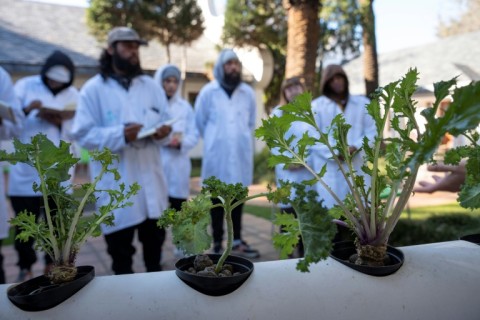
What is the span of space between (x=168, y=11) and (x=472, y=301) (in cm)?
1640

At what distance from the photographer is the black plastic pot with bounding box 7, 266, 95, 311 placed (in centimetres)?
98

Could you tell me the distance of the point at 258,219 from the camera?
6.56m

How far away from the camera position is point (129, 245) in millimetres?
3055

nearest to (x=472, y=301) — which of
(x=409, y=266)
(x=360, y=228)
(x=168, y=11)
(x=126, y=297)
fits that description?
(x=409, y=266)

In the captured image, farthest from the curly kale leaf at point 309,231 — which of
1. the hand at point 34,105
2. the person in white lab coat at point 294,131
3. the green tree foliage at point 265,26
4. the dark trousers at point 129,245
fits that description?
the green tree foliage at point 265,26

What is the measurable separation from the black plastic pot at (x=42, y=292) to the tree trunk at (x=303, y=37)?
460cm

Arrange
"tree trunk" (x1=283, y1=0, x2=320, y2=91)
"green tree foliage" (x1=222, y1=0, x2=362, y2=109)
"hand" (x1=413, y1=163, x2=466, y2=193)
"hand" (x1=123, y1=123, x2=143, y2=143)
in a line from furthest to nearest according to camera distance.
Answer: "green tree foliage" (x1=222, y1=0, x2=362, y2=109) < "tree trunk" (x1=283, y1=0, x2=320, y2=91) < "hand" (x1=123, y1=123, x2=143, y2=143) < "hand" (x1=413, y1=163, x2=466, y2=193)

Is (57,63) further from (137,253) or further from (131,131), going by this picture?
(137,253)

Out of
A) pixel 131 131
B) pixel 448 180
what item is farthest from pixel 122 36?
pixel 448 180

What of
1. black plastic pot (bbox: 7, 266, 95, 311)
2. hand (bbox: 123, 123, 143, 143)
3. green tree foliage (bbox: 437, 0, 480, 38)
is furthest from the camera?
green tree foliage (bbox: 437, 0, 480, 38)

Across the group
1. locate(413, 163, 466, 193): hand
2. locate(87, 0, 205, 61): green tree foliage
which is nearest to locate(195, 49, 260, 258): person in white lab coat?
locate(413, 163, 466, 193): hand

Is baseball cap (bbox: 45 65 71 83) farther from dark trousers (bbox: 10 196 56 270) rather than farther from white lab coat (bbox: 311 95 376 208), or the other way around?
white lab coat (bbox: 311 95 376 208)

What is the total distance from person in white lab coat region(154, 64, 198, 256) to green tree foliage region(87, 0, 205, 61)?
11.5 metres

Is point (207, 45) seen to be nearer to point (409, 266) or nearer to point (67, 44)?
point (67, 44)
